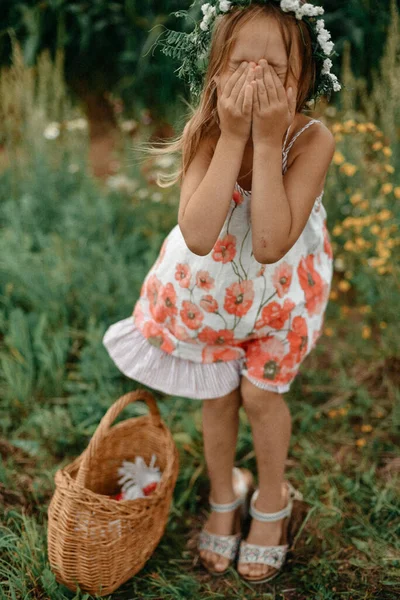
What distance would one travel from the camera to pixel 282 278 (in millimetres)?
1581

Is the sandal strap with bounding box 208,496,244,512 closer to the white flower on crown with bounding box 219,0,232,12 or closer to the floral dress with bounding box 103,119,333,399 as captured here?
the floral dress with bounding box 103,119,333,399

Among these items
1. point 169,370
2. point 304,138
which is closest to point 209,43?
point 304,138

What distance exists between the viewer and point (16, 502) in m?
2.00

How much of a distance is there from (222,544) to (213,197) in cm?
114

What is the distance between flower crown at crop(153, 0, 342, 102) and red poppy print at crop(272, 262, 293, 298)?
43 centimetres

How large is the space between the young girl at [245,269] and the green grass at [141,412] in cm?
13

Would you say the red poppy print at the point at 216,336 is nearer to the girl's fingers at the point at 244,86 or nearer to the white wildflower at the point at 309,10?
the girl's fingers at the point at 244,86

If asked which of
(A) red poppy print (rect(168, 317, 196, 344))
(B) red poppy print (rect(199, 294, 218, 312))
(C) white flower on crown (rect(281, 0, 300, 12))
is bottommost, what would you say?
(A) red poppy print (rect(168, 317, 196, 344))

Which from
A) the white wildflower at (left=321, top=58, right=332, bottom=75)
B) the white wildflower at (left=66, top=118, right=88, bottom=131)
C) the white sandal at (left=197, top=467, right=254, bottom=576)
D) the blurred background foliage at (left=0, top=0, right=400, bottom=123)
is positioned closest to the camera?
the white wildflower at (left=321, top=58, right=332, bottom=75)

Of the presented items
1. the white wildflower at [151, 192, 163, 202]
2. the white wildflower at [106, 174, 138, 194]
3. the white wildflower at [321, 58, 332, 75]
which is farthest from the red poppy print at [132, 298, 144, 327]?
the white wildflower at [106, 174, 138, 194]

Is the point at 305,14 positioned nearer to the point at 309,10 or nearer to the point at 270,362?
the point at 309,10

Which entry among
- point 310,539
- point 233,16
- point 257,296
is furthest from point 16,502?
point 233,16

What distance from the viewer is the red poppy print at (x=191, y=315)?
63.3 inches

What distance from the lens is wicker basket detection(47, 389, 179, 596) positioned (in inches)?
63.4
